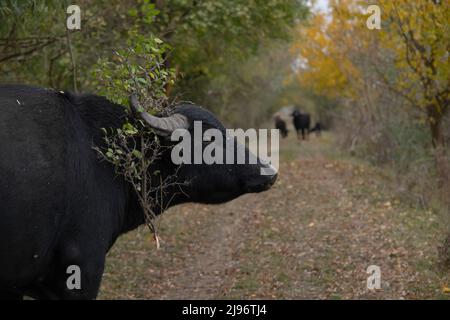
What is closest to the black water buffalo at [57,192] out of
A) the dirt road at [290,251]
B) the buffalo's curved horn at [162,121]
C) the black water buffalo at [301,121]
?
the buffalo's curved horn at [162,121]

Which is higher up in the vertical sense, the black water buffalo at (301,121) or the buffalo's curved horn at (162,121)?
the black water buffalo at (301,121)

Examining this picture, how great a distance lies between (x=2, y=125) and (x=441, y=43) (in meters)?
9.91

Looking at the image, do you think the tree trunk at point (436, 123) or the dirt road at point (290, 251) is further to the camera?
the tree trunk at point (436, 123)

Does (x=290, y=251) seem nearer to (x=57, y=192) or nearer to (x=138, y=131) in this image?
(x=138, y=131)

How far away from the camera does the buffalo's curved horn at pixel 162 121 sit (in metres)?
6.70

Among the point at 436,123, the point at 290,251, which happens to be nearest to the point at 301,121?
the point at 436,123

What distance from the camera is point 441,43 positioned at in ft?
45.0

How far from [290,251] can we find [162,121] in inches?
225

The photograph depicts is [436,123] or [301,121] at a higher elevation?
[301,121]

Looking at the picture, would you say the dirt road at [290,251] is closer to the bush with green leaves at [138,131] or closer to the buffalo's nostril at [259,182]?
the buffalo's nostril at [259,182]

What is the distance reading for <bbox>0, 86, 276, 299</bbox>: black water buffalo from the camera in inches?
233

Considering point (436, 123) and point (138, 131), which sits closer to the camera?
point (138, 131)

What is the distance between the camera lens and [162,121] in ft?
22.7

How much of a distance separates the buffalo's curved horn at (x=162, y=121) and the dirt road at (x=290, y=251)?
3327 millimetres
